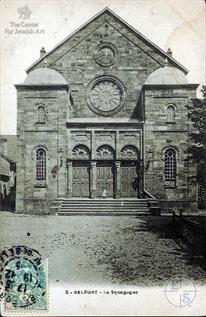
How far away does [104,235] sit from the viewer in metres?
6.99

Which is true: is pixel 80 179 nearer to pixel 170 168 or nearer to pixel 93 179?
pixel 93 179

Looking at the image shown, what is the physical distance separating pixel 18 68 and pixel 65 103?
1942 millimetres

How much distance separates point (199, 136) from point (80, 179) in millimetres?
2869

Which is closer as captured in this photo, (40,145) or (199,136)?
(199,136)

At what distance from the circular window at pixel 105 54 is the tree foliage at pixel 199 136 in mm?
1780

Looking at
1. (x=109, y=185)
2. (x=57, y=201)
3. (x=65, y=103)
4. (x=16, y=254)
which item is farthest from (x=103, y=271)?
(x=65, y=103)

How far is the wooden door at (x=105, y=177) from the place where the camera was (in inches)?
354

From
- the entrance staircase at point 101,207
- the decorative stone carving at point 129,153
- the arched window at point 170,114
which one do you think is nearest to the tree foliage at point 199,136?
the arched window at point 170,114

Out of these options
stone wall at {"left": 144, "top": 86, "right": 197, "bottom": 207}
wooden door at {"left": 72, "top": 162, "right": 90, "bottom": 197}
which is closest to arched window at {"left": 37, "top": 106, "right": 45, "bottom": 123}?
wooden door at {"left": 72, "top": 162, "right": 90, "bottom": 197}

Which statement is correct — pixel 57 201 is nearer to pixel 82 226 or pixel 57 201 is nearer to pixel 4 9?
pixel 82 226

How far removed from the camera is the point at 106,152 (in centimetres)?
940

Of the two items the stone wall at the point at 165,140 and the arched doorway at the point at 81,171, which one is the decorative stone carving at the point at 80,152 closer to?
the arched doorway at the point at 81,171

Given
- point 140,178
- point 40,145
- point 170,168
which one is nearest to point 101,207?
point 140,178

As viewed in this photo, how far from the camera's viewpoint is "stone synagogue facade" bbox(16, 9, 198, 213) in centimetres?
781
